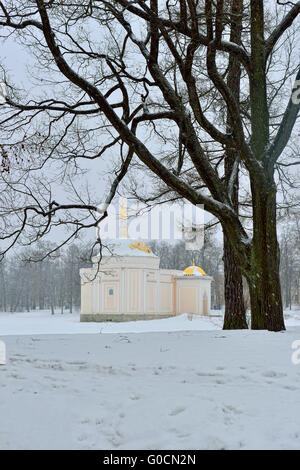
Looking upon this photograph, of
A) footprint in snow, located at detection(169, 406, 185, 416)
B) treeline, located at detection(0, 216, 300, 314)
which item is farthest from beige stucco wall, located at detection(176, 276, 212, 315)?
footprint in snow, located at detection(169, 406, 185, 416)

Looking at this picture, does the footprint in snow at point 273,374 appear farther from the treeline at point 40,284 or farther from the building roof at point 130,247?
the treeline at point 40,284

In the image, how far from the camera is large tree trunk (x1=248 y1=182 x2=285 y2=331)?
757 centimetres

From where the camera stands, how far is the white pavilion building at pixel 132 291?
105 feet

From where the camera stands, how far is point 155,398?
373cm

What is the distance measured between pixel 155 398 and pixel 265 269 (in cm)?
436

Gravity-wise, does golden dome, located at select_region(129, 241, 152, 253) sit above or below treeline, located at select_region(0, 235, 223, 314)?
above

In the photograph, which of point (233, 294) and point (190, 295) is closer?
point (233, 294)

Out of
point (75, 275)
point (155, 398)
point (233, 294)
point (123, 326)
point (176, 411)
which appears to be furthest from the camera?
point (75, 275)

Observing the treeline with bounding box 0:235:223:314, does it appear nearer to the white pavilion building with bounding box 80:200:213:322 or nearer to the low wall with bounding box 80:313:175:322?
the white pavilion building with bounding box 80:200:213:322

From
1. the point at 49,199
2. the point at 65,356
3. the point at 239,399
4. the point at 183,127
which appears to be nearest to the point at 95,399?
the point at 239,399

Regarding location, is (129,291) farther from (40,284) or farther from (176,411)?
(40,284)

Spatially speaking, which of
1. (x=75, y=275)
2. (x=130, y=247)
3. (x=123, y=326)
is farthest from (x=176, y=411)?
(x=75, y=275)

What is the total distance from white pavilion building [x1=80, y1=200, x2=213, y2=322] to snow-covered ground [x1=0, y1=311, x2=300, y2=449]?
25.5m
